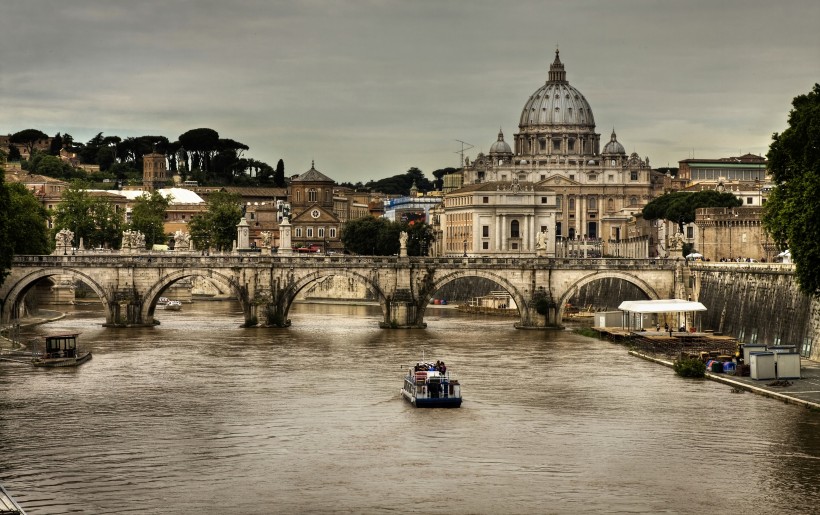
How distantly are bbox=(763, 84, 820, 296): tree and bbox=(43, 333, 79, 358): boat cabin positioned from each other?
103ft

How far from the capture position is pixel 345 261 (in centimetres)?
9119

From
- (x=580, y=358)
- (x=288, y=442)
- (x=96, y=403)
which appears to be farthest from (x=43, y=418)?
(x=580, y=358)

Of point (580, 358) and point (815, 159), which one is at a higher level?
point (815, 159)

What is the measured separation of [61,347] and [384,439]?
24.7 m

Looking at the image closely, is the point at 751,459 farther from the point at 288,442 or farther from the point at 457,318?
the point at 457,318

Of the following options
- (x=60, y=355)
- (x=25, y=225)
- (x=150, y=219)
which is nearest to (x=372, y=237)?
(x=150, y=219)

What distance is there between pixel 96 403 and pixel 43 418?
12.7 ft

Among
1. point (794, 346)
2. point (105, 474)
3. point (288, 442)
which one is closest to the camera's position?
point (105, 474)

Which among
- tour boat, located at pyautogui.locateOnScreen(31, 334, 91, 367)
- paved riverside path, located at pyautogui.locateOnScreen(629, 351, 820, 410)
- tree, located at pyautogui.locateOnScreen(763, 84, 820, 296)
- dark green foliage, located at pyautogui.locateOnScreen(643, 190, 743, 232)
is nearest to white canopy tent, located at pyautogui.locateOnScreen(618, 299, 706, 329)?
tree, located at pyautogui.locateOnScreen(763, 84, 820, 296)

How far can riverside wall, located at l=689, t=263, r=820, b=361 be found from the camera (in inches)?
2593

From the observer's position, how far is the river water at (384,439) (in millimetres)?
40656

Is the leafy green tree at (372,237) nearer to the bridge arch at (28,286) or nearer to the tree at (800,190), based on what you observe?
the bridge arch at (28,286)

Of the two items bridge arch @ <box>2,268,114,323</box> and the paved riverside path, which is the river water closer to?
the paved riverside path

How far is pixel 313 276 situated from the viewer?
298 ft
